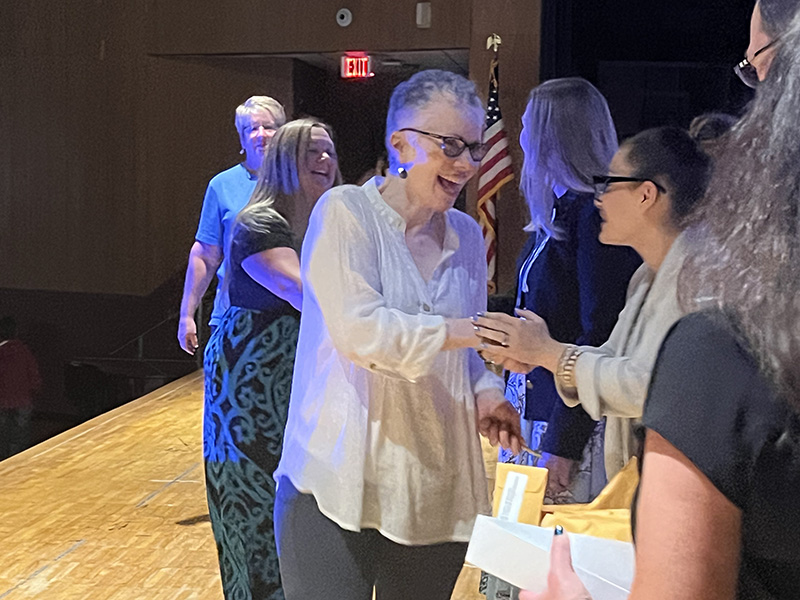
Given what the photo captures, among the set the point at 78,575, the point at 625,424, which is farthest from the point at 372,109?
the point at 78,575

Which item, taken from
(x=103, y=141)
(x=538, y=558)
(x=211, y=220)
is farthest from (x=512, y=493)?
(x=103, y=141)

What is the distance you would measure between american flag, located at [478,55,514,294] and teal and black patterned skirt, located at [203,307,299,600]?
1.75 ft

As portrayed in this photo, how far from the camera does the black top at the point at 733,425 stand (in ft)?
2.23

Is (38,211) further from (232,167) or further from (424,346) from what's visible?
(424,346)

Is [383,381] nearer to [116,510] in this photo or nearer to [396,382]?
[396,382]

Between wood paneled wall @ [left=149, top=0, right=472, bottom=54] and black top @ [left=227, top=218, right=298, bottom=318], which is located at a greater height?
wood paneled wall @ [left=149, top=0, right=472, bottom=54]

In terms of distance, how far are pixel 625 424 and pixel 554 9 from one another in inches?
59.3

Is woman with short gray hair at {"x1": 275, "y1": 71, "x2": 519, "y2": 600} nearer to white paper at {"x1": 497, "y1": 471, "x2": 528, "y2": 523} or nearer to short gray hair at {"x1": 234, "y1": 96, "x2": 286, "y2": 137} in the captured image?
white paper at {"x1": 497, "y1": 471, "x2": 528, "y2": 523}

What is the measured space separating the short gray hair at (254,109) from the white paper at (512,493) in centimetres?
117

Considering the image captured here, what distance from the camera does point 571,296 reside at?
200 centimetres

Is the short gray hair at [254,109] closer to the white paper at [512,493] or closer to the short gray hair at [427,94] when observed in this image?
the short gray hair at [427,94]

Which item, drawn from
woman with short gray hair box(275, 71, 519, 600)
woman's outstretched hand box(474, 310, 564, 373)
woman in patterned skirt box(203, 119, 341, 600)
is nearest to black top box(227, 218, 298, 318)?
woman in patterned skirt box(203, 119, 341, 600)

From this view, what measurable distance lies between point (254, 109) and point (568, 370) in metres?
1.23

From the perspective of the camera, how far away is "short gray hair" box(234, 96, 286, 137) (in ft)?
8.24
